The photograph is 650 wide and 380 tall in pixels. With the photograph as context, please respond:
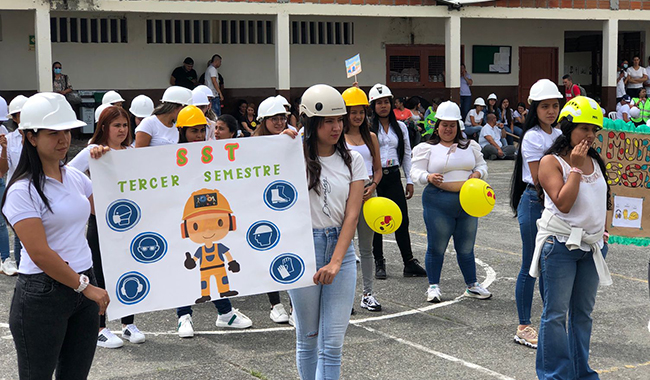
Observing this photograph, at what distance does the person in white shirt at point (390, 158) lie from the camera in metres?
8.49

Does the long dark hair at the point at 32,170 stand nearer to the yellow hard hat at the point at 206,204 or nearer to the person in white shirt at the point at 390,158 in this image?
the yellow hard hat at the point at 206,204

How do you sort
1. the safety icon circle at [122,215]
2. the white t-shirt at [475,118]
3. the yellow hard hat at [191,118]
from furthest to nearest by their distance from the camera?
the white t-shirt at [475,118] → the yellow hard hat at [191,118] → the safety icon circle at [122,215]

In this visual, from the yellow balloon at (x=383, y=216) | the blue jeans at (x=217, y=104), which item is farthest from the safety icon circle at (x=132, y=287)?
the blue jeans at (x=217, y=104)

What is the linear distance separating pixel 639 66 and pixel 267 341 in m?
24.2

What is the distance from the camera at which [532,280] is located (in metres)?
6.30

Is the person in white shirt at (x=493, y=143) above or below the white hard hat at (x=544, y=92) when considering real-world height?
below

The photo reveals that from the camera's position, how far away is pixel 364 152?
25.4 feet

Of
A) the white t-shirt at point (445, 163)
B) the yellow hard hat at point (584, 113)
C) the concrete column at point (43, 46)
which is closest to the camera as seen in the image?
the yellow hard hat at point (584, 113)

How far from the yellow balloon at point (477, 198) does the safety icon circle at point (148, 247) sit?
10.8ft

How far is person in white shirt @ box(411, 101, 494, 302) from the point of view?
7.62 meters

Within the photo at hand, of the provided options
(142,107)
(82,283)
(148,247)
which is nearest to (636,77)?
(142,107)

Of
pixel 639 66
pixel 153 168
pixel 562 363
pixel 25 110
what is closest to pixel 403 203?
pixel 562 363

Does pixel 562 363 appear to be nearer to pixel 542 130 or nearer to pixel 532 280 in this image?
pixel 532 280

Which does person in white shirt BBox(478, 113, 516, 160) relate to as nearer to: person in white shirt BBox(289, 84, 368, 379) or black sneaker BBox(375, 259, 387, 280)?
black sneaker BBox(375, 259, 387, 280)
